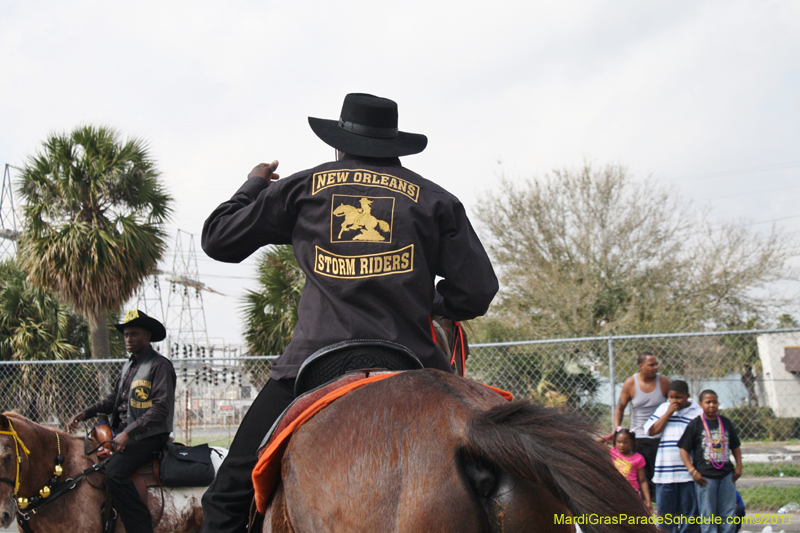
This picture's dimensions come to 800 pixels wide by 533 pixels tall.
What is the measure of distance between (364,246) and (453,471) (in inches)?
34.3

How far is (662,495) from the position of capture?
21.0 ft

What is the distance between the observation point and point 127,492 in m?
5.35

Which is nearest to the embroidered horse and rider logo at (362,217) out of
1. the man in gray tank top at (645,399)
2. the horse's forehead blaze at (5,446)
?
the horse's forehead blaze at (5,446)

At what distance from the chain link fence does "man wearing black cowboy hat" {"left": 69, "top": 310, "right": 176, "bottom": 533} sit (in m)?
2.08

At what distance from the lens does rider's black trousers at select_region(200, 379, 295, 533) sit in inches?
85.7

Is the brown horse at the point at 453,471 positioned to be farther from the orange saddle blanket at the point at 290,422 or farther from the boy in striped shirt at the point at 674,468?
the boy in striped shirt at the point at 674,468

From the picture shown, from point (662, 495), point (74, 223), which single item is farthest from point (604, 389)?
point (74, 223)

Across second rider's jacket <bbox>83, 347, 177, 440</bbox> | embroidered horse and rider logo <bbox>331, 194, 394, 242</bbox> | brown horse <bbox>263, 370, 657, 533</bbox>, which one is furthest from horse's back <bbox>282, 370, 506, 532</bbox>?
second rider's jacket <bbox>83, 347, 177, 440</bbox>

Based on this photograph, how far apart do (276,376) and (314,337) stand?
0.21 meters

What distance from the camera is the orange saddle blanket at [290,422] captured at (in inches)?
73.9

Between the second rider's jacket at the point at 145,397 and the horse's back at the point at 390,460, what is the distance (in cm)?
422

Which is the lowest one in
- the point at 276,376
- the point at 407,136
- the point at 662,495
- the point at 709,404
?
the point at 662,495

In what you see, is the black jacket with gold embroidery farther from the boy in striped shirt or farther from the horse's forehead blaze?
the boy in striped shirt

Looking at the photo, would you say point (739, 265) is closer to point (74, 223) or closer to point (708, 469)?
point (708, 469)
